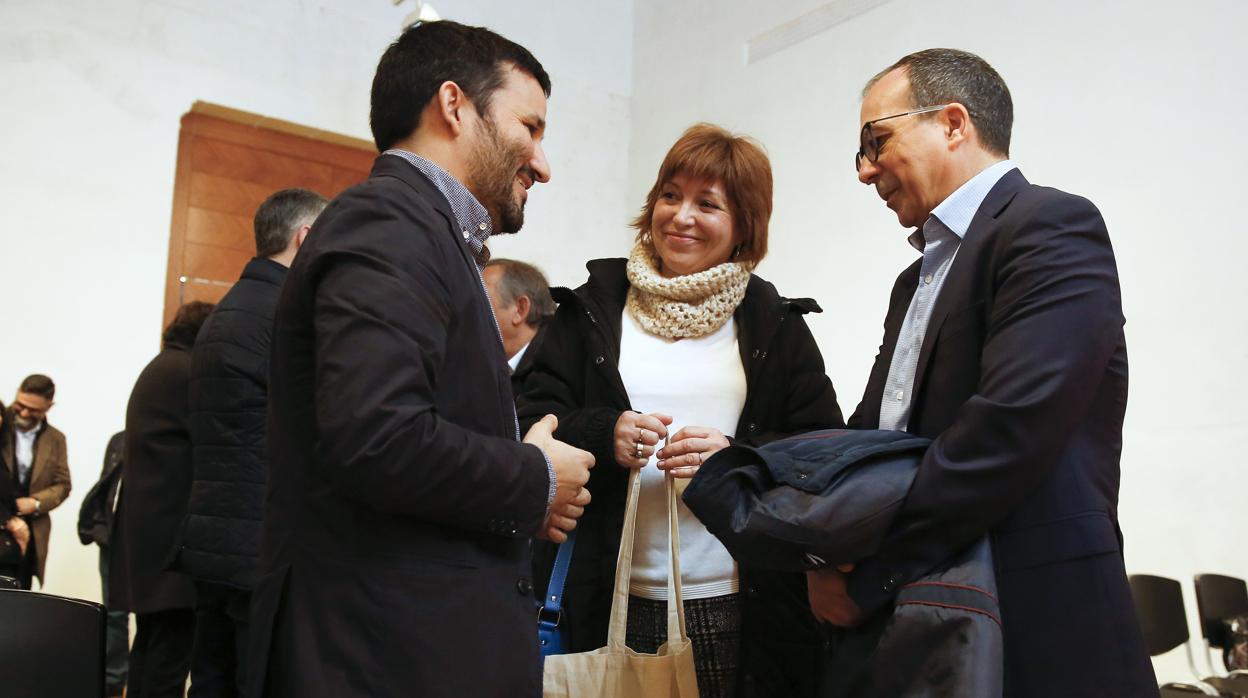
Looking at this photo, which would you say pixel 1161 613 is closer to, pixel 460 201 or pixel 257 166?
pixel 460 201

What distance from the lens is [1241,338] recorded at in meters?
4.12

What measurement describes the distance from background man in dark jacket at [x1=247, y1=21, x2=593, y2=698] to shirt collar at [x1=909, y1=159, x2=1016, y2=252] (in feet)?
2.27

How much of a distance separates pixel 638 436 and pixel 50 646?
107 centimetres

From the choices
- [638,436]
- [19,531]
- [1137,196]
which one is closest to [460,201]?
[638,436]

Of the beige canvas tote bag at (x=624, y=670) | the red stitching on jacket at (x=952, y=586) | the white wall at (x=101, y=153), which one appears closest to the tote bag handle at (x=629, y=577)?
the beige canvas tote bag at (x=624, y=670)

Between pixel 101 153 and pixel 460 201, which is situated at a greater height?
pixel 101 153

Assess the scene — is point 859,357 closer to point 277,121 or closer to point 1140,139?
point 1140,139

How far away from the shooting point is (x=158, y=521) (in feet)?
9.95

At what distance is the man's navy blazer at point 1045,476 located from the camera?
1341 mm

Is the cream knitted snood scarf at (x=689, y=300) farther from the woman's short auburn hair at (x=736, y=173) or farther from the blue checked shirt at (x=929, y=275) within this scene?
the blue checked shirt at (x=929, y=275)

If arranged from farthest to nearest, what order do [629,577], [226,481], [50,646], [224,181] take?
[224,181] < [226,481] < [629,577] < [50,646]

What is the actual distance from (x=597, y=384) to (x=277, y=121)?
479cm

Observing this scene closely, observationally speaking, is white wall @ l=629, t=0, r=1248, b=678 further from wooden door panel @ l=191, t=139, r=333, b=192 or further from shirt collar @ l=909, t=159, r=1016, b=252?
shirt collar @ l=909, t=159, r=1016, b=252

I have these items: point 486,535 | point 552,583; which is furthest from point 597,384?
point 486,535
